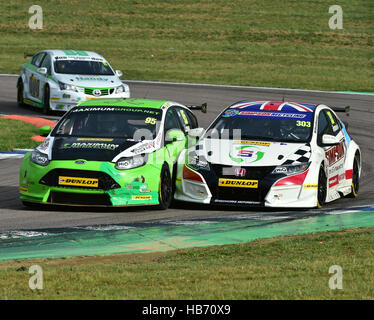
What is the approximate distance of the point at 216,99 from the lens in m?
27.9

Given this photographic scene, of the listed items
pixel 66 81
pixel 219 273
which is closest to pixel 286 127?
pixel 219 273

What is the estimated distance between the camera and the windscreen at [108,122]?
512 inches

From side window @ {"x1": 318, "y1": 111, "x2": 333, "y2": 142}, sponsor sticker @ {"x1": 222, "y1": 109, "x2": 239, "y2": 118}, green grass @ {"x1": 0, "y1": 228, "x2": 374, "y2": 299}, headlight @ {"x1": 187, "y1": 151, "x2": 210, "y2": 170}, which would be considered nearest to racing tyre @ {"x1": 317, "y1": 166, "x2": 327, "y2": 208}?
side window @ {"x1": 318, "y1": 111, "x2": 333, "y2": 142}

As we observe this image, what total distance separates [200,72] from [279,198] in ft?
86.7

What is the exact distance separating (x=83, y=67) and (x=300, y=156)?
1260cm

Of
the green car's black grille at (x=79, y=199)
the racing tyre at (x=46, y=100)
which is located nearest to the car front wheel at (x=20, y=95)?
the racing tyre at (x=46, y=100)

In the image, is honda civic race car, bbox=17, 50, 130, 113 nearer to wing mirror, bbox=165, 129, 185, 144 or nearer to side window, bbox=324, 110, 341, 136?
side window, bbox=324, 110, 341, 136

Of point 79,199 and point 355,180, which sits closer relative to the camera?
point 79,199

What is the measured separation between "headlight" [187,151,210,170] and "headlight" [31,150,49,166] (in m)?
→ 1.88

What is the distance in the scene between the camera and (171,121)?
44.5 ft

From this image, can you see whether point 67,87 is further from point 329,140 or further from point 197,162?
point 329,140

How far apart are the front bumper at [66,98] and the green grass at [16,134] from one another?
155 centimetres

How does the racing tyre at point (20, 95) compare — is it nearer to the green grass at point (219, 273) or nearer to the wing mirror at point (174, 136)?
the wing mirror at point (174, 136)
